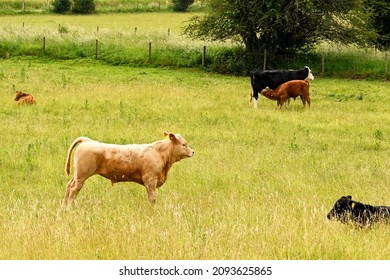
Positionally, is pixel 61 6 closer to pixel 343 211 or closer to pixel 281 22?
pixel 281 22

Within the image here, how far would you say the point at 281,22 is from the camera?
3319 cm

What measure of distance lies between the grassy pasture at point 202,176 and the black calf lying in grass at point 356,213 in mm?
187

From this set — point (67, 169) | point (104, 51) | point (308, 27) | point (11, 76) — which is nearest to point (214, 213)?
point (67, 169)

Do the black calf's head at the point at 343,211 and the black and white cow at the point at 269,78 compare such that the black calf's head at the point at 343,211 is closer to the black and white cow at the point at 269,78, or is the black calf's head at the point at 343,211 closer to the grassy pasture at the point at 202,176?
the grassy pasture at the point at 202,176

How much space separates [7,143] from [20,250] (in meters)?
7.95

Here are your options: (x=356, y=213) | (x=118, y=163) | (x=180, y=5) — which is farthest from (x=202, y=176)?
(x=180, y=5)

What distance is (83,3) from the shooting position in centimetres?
6875

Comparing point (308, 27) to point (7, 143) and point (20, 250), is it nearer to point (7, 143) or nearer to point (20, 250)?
point (7, 143)

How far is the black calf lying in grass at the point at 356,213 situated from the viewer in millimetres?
7320

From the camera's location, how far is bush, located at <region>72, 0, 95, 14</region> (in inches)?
2707

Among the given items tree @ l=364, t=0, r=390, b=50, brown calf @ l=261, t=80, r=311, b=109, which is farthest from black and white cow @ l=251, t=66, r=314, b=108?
tree @ l=364, t=0, r=390, b=50

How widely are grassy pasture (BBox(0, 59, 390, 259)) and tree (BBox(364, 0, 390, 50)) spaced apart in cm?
1426

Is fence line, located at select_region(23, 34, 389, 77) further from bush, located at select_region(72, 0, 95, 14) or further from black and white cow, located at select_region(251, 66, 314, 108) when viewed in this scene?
bush, located at select_region(72, 0, 95, 14)

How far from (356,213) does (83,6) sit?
64956mm
